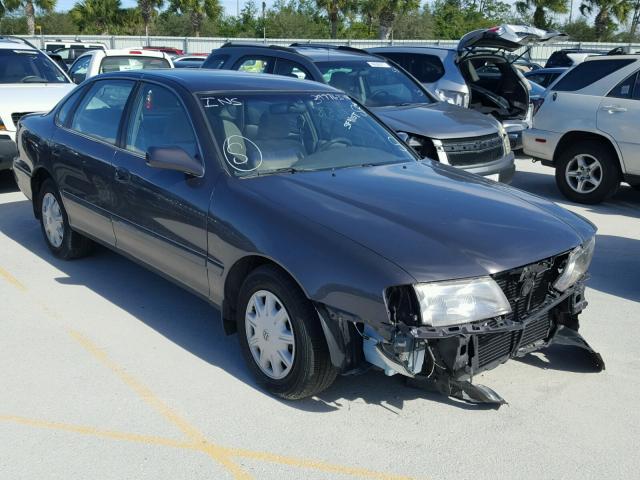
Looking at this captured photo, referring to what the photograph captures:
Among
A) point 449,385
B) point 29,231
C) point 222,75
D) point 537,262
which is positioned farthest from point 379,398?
point 29,231

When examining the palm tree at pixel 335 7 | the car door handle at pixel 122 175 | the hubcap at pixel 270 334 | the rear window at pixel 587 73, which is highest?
the palm tree at pixel 335 7

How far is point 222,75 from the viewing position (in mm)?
4969

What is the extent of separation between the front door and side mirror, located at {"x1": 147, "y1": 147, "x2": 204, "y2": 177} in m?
0.07

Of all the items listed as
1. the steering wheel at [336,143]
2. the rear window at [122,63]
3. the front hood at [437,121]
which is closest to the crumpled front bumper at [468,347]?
the steering wheel at [336,143]

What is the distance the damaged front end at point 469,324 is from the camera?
10.4 feet

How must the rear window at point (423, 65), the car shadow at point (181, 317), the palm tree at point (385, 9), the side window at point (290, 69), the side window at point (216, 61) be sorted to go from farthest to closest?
the palm tree at point (385, 9) → the rear window at point (423, 65) → the side window at point (216, 61) → the side window at point (290, 69) → the car shadow at point (181, 317)

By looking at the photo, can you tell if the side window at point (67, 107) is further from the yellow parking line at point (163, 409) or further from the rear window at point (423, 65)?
the rear window at point (423, 65)

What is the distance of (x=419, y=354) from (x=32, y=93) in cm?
763

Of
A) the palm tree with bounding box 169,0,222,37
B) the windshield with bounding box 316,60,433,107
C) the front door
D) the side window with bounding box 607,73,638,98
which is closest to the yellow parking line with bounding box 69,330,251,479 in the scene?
the front door

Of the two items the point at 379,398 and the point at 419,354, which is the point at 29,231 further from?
the point at 419,354

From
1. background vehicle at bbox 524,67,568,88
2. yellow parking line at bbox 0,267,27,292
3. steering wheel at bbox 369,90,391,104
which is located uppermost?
background vehicle at bbox 524,67,568,88

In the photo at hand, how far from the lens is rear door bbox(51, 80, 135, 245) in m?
5.06

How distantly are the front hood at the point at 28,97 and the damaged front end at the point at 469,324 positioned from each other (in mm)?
6855

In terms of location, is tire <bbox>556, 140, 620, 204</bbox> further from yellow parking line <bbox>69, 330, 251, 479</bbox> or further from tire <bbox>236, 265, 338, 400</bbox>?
yellow parking line <bbox>69, 330, 251, 479</bbox>
